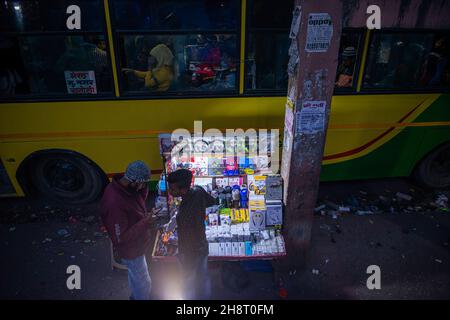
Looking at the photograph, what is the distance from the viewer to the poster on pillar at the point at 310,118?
346 cm

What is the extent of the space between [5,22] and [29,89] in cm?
97

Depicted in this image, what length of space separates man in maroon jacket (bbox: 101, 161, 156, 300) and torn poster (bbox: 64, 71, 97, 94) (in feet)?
7.34

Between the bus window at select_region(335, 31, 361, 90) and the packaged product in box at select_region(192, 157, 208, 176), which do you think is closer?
the packaged product in box at select_region(192, 157, 208, 176)

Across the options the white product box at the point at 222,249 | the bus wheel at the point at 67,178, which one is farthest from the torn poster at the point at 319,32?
the bus wheel at the point at 67,178

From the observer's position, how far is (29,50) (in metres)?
4.61

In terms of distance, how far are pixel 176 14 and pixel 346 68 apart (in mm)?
2871

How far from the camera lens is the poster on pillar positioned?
3.46 metres

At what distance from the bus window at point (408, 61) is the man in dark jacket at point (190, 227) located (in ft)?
12.1

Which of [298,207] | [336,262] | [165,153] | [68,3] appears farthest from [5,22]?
[336,262]

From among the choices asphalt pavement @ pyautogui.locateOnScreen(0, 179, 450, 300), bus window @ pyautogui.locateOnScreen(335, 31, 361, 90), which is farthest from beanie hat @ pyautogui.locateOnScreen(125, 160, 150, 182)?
bus window @ pyautogui.locateOnScreen(335, 31, 361, 90)

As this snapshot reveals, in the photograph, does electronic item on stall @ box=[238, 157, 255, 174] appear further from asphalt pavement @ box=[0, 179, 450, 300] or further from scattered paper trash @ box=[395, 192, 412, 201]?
scattered paper trash @ box=[395, 192, 412, 201]

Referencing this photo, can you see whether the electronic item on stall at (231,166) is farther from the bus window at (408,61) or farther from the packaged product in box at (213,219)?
the bus window at (408,61)

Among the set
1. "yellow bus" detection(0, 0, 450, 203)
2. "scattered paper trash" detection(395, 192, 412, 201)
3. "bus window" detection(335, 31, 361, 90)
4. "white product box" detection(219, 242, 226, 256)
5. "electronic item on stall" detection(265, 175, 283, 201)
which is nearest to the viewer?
"white product box" detection(219, 242, 226, 256)
